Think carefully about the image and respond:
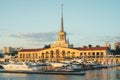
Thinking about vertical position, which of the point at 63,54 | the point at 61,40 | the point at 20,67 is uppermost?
the point at 61,40

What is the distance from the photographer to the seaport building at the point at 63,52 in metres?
141

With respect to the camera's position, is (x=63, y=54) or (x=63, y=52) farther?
(x=63, y=54)

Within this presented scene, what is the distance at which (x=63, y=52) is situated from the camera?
482 feet

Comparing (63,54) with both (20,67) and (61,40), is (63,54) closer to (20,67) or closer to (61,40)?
(61,40)

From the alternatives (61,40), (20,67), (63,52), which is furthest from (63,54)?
(20,67)

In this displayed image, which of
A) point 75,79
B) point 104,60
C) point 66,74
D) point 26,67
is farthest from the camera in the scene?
point 104,60

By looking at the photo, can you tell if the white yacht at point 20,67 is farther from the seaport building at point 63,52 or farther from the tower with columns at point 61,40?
the tower with columns at point 61,40

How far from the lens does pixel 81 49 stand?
477ft

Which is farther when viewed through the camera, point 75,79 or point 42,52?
point 42,52

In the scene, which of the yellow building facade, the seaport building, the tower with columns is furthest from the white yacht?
the tower with columns

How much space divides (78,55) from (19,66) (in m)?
64.2

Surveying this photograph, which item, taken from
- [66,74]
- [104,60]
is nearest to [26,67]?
[66,74]

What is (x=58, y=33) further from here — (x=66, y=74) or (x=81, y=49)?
(x=66, y=74)

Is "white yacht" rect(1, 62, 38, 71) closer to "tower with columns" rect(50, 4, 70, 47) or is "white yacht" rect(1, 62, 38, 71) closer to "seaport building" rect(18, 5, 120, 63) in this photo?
"seaport building" rect(18, 5, 120, 63)
